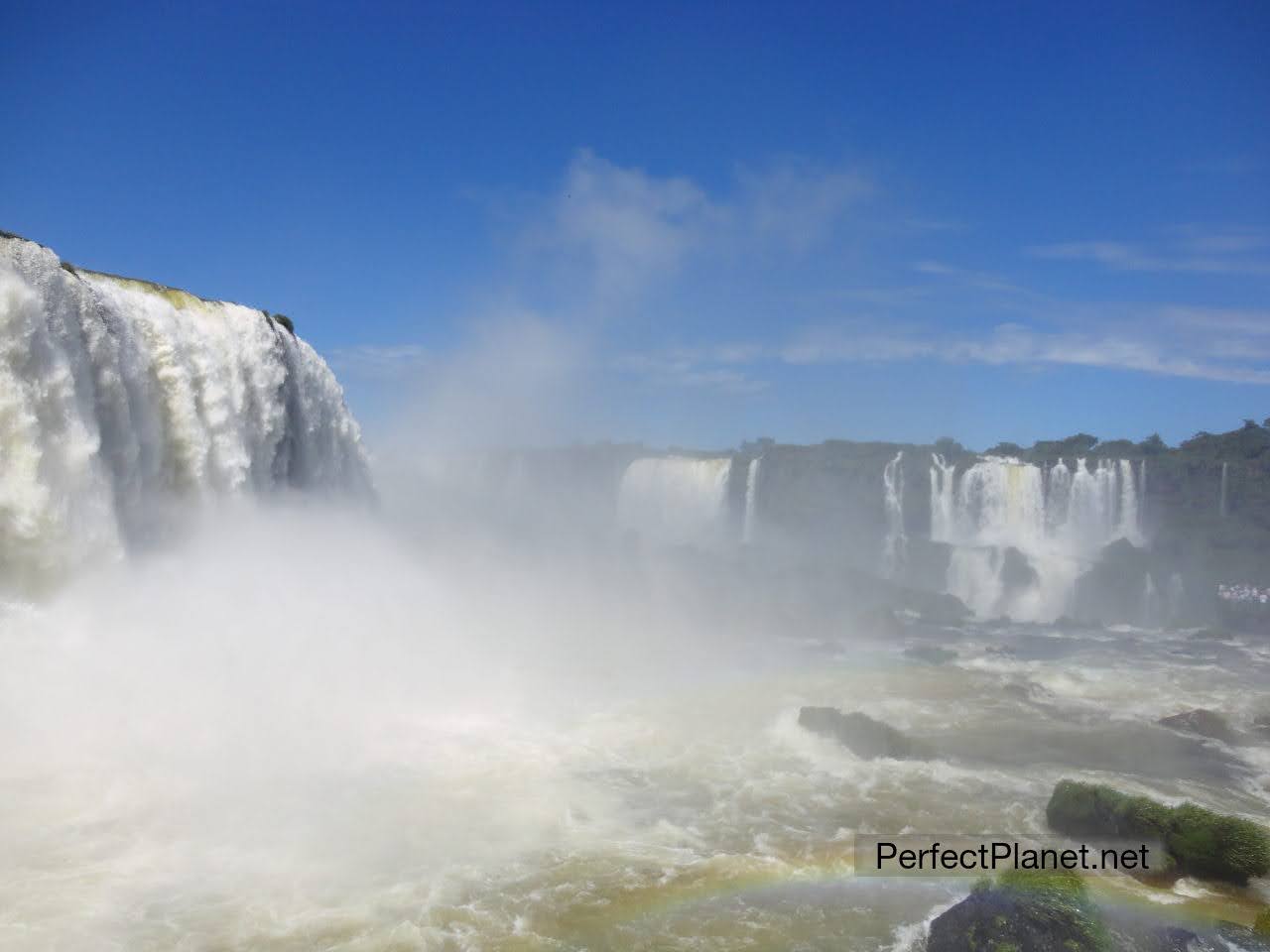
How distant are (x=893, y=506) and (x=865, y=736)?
2581 centimetres

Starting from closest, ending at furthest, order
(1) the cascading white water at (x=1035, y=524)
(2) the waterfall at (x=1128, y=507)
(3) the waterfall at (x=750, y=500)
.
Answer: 1. (1) the cascading white water at (x=1035, y=524)
2. (2) the waterfall at (x=1128, y=507)
3. (3) the waterfall at (x=750, y=500)

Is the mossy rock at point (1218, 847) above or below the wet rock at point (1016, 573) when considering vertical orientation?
below

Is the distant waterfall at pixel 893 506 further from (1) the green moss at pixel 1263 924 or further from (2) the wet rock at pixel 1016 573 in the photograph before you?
(1) the green moss at pixel 1263 924

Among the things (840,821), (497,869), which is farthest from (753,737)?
(497,869)

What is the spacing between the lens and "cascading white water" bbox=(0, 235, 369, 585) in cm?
974

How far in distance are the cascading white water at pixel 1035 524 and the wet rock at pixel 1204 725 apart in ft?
53.6

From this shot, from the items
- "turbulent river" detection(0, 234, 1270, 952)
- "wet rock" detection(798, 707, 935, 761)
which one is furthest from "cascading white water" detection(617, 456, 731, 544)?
"wet rock" detection(798, 707, 935, 761)

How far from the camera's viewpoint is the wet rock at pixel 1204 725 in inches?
571

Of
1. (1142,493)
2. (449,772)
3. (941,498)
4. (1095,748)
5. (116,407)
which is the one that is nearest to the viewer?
(449,772)

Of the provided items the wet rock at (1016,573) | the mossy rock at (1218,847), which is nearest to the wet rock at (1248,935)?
the mossy rock at (1218,847)

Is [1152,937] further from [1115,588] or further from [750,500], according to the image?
[750,500]

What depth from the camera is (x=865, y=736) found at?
13148mm

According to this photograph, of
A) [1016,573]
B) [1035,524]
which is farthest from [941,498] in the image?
[1016,573]

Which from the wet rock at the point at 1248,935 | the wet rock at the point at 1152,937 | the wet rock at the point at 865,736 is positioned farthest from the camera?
the wet rock at the point at 865,736
